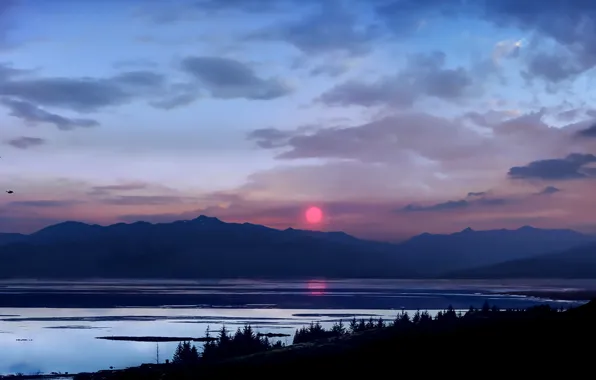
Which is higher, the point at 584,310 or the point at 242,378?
the point at 584,310

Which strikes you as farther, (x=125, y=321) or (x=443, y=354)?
(x=125, y=321)

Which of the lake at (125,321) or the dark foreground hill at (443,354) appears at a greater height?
the dark foreground hill at (443,354)

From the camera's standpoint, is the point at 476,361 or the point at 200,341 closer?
the point at 476,361

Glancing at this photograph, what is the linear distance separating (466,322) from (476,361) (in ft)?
34.3

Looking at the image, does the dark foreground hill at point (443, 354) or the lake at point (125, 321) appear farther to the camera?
the lake at point (125, 321)

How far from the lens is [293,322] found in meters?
128

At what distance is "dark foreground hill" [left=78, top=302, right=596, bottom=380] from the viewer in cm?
4259

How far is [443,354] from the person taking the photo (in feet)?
150

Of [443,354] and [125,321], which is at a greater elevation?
→ [443,354]

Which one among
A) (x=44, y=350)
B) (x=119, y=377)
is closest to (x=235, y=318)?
(x=44, y=350)

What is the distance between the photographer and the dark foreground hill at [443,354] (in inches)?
1677

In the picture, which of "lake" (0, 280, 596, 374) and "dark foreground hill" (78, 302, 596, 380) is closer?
"dark foreground hill" (78, 302, 596, 380)

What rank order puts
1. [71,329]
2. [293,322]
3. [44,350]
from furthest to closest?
[293,322] → [71,329] → [44,350]

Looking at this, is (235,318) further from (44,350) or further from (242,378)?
(242,378)
